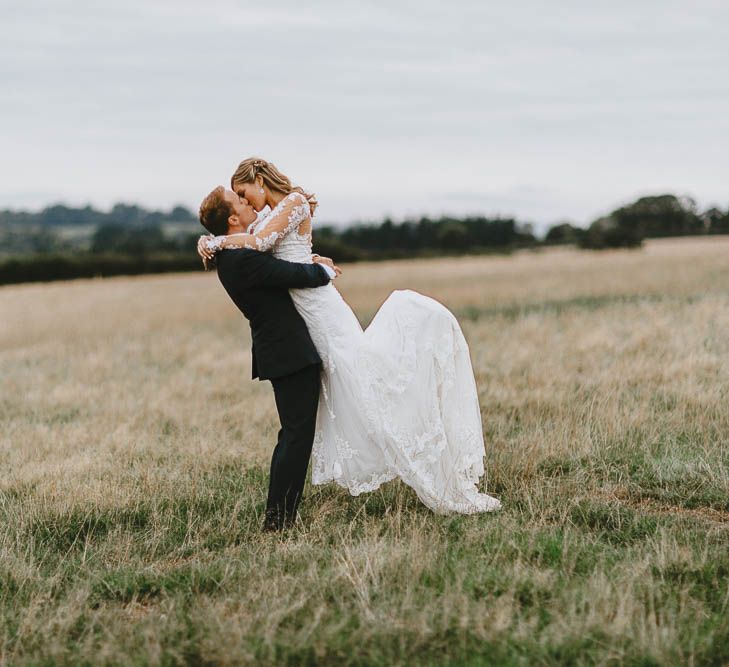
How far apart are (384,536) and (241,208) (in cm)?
227

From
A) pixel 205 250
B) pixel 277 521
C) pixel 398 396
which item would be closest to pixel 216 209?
pixel 205 250

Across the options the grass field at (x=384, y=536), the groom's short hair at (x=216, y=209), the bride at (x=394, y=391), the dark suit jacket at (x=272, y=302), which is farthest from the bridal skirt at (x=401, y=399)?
the groom's short hair at (x=216, y=209)

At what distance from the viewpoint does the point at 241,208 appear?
482cm

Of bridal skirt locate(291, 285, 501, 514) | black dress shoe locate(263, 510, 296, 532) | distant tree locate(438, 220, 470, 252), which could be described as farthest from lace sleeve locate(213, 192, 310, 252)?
distant tree locate(438, 220, 470, 252)

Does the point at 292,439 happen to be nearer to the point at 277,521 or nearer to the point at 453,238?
the point at 277,521

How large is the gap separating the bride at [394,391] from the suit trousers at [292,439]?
20 centimetres

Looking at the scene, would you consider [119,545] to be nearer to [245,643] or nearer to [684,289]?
[245,643]

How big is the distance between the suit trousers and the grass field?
9.4 inches

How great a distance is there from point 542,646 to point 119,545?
296 cm

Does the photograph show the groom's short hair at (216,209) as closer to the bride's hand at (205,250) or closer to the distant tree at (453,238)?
the bride's hand at (205,250)

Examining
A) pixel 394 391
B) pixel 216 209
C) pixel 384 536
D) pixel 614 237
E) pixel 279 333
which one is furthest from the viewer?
pixel 614 237

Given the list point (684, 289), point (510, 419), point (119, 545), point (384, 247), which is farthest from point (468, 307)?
point (384, 247)

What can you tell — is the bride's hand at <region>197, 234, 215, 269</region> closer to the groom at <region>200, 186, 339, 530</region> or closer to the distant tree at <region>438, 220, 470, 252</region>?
the groom at <region>200, 186, 339, 530</region>

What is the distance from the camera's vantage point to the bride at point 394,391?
5078 millimetres
